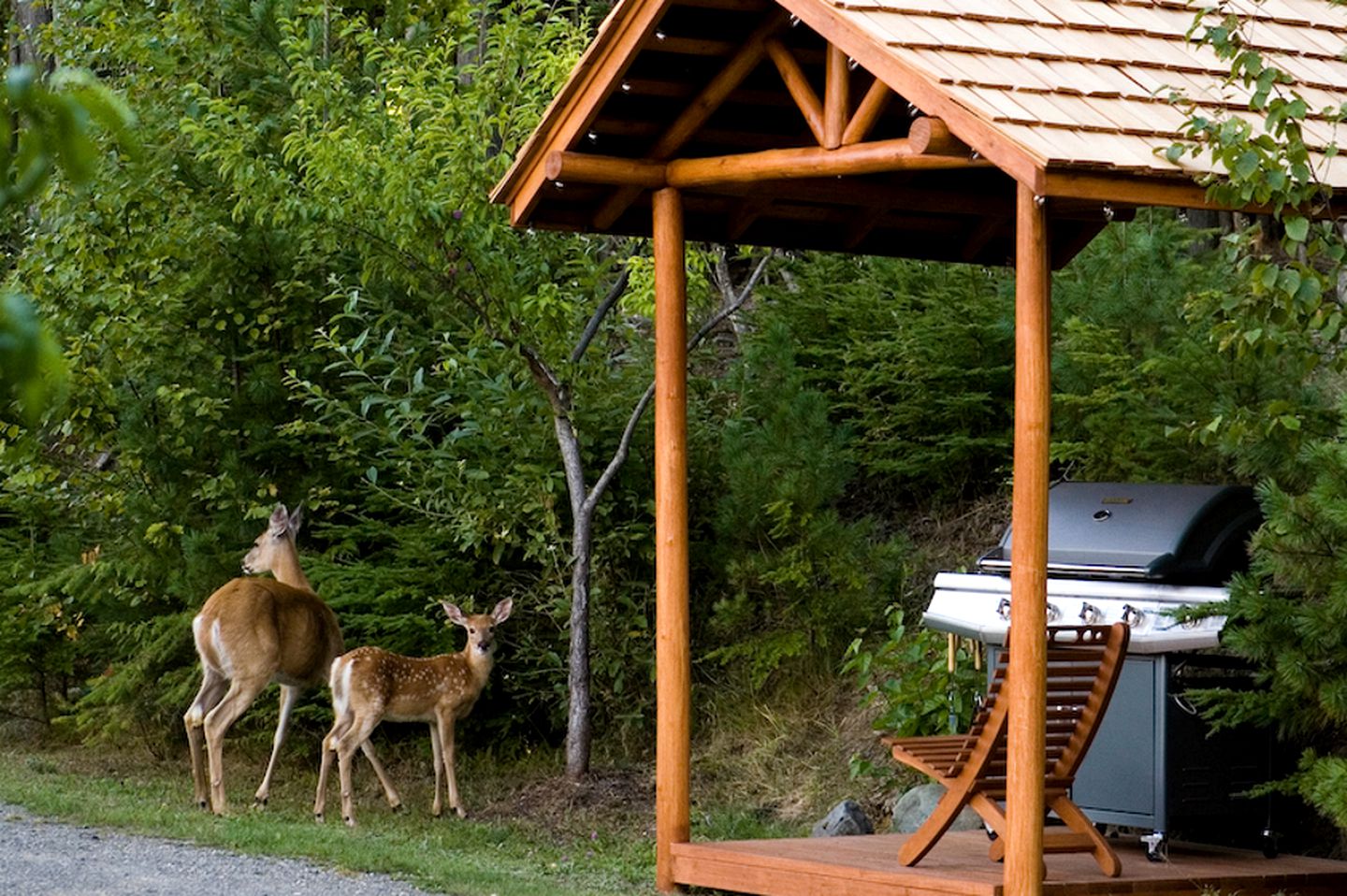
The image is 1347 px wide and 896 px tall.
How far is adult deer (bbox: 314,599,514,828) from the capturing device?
11.2m

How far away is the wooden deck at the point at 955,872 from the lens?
757 centimetres

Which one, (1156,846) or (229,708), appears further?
(229,708)

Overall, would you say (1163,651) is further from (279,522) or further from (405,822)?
(279,522)

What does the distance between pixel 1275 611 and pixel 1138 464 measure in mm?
2904

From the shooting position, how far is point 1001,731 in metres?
Answer: 7.45

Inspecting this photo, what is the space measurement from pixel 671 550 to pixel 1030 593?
214cm

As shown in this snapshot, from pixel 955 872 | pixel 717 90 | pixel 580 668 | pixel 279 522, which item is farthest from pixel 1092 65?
pixel 279 522

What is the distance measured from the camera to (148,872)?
8586 millimetres

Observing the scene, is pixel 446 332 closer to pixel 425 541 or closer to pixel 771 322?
pixel 425 541

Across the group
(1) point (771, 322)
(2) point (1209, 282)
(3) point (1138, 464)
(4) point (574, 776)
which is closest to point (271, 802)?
(4) point (574, 776)

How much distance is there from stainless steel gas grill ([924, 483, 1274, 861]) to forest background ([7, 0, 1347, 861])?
169cm

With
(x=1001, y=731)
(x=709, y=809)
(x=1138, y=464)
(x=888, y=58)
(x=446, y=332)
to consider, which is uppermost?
(x=888, y=58)

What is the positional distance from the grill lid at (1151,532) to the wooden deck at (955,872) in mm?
1257

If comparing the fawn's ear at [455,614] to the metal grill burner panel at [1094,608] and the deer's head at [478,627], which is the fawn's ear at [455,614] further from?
the metal grill burner panel at [1094,608]
